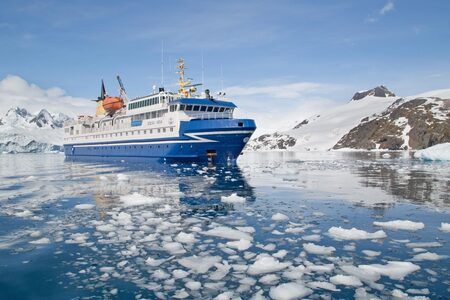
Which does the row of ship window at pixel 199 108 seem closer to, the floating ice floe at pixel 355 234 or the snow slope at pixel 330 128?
the floating ice floe at pixel 355 234


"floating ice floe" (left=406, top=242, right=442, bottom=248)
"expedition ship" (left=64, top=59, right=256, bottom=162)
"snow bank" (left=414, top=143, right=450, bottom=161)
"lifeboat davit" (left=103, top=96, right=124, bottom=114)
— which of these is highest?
"lifeboat davit" (left=103, top=96, right=124, bottom=114)

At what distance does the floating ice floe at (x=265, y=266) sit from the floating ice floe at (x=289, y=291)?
59cm

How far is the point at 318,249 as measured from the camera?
597cm

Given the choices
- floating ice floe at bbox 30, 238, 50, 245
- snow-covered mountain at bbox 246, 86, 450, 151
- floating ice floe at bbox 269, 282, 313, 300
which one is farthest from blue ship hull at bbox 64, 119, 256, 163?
snow-covered mountain at bbox 246, 86, 450, 151

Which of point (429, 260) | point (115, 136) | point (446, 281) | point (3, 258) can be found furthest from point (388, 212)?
point (115, 136)

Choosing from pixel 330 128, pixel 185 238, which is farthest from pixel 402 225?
pixel 330 128

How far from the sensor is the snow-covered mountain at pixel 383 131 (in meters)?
102

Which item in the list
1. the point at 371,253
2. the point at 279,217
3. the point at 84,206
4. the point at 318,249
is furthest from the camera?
the point at 84,206

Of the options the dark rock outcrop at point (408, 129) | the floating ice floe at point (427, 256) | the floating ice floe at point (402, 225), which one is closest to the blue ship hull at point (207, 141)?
the floating ice floe at point (402, 225)

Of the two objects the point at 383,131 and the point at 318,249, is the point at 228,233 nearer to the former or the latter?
the point at 318,249

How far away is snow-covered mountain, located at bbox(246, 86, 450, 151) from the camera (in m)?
102

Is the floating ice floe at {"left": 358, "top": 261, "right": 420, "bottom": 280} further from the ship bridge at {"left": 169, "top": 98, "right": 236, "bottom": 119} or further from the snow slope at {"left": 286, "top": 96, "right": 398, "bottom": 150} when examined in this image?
the snow slope at {"left": 286, "top": 96, "right": 398, "bottom": 150}

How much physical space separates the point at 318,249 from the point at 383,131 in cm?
12662

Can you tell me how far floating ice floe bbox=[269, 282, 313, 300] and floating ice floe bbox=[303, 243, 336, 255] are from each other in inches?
56.9
